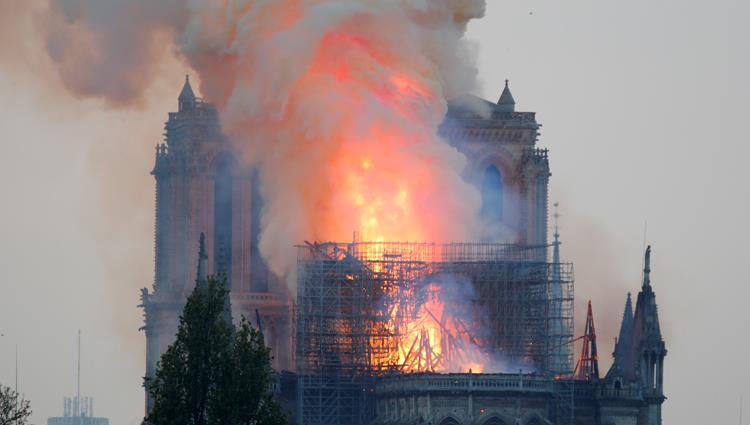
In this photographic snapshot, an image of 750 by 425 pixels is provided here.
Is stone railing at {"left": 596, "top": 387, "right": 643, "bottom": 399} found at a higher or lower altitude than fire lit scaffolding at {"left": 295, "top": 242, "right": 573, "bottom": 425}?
lower

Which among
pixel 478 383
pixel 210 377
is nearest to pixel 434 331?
pixel 478 383

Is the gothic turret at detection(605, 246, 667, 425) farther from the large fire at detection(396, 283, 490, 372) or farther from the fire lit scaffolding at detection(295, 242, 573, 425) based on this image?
the large fire at detection(396, 283, 490, 372)

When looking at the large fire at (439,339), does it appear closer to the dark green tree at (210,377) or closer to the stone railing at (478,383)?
the stone railing at (478,383)

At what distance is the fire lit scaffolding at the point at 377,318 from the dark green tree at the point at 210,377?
46842mm

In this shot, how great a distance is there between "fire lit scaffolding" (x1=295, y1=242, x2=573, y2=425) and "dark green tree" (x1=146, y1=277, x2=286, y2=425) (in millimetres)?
46842

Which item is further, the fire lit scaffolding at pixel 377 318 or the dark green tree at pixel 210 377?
the fire lit scaffolding at pixel 377 318

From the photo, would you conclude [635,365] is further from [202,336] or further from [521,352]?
[202,336]

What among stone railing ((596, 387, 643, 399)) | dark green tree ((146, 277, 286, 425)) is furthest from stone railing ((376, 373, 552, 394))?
dark green tree ((146, 277, 286, 425))

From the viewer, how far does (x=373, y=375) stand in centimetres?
19688

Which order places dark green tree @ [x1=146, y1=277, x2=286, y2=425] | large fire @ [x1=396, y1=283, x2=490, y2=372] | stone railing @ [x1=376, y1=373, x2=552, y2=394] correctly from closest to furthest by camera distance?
dark green tree @ [x1=146, y1=277, x2=286, y2=425] → stone railing @ [x1=376, y1=373, x2=552, y2=394] → large fire @ [x1=396, y1=283, x2=490, y2=372]

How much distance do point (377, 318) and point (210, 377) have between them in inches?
1884

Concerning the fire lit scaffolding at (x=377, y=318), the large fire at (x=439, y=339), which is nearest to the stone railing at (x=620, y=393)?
the fire lit scaffolding at (x=377, y=318)

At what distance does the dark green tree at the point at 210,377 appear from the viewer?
148 metres

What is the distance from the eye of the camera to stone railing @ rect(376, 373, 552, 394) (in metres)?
190
